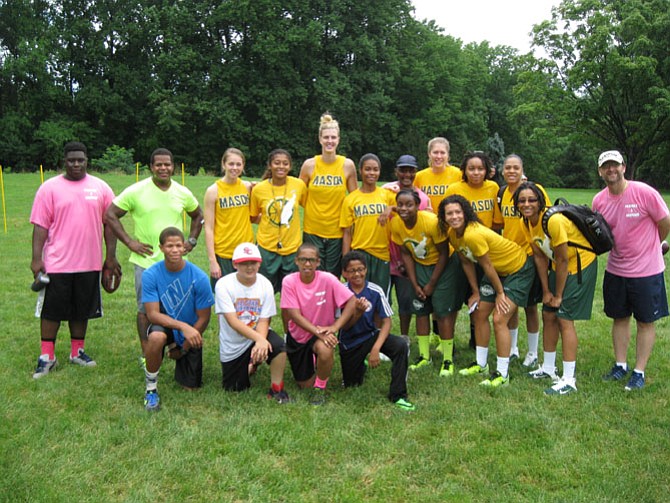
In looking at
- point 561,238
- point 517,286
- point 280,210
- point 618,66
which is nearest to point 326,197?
point 280,210

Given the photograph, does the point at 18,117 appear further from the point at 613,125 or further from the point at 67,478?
the point at 67,478

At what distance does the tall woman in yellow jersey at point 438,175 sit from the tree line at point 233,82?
29.5m

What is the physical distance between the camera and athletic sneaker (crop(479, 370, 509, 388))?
206 inches

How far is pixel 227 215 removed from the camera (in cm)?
582

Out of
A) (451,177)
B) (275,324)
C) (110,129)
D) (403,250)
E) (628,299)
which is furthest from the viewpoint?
(110,129)

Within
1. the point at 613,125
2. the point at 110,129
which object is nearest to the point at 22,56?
the point at 110,129

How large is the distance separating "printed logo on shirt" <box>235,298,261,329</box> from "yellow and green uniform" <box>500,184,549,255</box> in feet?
8.16

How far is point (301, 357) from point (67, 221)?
248 centimetres

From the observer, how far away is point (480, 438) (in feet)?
13.9

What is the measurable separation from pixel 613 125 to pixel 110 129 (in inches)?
1222

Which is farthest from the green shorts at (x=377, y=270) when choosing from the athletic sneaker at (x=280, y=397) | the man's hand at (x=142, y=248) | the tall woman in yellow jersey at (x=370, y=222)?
the man's hand at (x=142, y=248)

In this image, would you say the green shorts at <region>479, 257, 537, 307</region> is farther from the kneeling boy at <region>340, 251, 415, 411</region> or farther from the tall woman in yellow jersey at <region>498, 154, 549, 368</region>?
the kneeling boy at <region>340, 251, 415, 411</region>

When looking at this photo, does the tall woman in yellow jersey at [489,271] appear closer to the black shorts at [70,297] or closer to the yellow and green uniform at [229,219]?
the yellow and green uniform at [229,219]

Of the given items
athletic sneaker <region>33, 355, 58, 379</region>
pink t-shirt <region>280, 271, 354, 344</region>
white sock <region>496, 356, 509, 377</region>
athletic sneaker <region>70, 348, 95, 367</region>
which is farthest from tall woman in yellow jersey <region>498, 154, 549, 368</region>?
athletic sneaker <region>33, 355, 58, 379</region>
